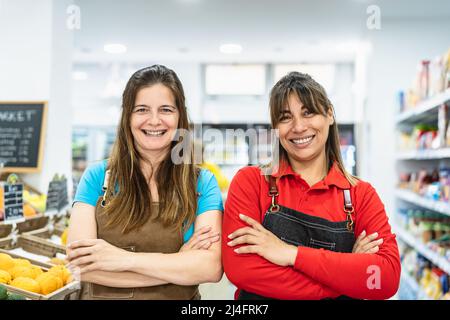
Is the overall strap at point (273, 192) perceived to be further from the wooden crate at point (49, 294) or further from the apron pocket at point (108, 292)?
the wooden crate at point (49, 294)

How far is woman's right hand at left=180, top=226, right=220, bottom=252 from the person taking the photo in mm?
1156

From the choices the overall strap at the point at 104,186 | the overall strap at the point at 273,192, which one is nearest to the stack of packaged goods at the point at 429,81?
the overall strap at the point at 273,192

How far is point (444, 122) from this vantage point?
2.32 metres

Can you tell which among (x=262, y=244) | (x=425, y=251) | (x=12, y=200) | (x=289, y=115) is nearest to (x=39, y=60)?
(x=12, y=200)

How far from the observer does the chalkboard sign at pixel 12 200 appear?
1.66 metres

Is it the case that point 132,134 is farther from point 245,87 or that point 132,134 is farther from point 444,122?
point 245,87

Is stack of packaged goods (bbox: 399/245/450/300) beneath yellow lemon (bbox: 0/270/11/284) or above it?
beneath

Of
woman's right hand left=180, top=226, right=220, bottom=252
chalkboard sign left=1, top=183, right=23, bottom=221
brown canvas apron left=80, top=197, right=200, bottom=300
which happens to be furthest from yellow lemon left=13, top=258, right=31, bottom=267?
woman's right hand left=180, top=226, right=220, bottom=252

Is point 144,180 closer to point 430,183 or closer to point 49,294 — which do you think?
point 49,294

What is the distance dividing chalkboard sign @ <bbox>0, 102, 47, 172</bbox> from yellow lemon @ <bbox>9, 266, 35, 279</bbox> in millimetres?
1011

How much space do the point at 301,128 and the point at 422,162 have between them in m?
2.83

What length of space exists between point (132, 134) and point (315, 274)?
62cm

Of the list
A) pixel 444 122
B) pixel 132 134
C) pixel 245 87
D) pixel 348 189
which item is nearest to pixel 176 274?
pixel 132 134

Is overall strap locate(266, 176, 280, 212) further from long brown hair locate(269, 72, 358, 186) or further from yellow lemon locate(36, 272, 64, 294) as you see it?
yellow lemon locate(36, 272, 64, 294)
